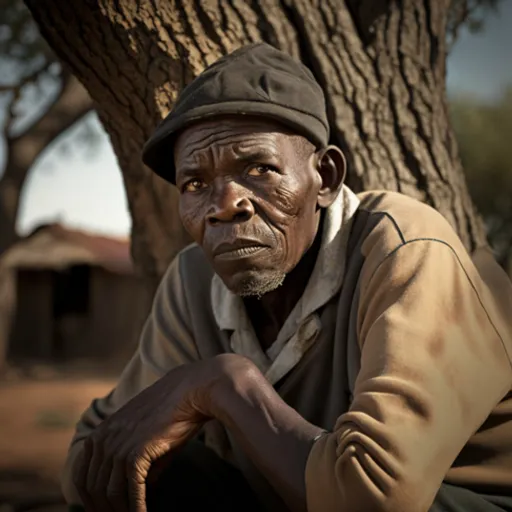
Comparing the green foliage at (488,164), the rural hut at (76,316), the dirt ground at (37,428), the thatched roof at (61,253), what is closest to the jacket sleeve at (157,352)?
the dirt ground at (37,428)

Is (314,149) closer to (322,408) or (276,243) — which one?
(276,243)

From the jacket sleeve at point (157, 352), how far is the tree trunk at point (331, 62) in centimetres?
82

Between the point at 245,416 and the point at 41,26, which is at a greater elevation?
the point at 41,26

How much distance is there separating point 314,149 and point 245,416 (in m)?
0.84

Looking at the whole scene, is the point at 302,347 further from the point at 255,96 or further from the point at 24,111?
the point at 24,111

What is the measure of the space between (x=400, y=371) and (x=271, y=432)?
381mm

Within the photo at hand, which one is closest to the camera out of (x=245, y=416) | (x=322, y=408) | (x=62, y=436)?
(x=245, y=416)

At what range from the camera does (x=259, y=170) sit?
2.24 metres

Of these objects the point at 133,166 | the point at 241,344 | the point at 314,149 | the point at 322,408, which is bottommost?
the point at 322,408

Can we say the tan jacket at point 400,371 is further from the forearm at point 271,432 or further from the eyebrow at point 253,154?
the eyebrow at point 253,154

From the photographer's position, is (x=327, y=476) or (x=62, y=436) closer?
(x=327, y=476)

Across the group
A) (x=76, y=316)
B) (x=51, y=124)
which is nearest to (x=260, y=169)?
(x=51, y=124)

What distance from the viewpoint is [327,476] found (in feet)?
6.07

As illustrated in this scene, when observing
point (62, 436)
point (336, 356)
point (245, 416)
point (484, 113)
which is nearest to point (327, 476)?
point (245, 416)
